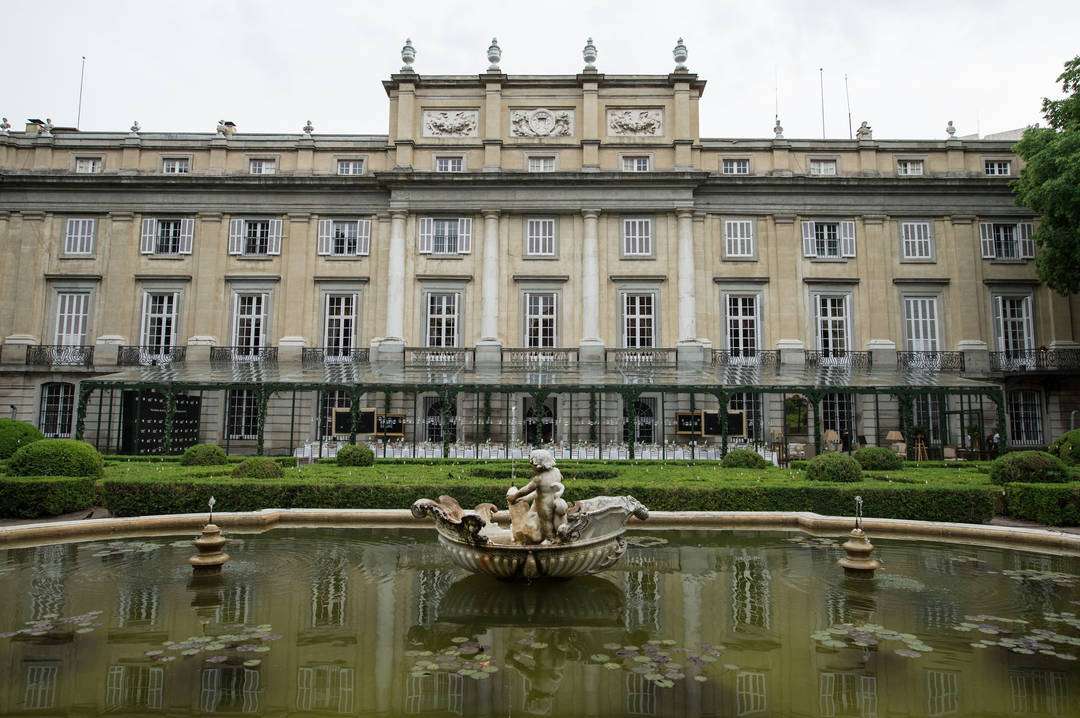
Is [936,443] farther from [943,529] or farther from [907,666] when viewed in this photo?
[907,666]

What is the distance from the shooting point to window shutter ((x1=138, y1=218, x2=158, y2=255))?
27284 millimetres

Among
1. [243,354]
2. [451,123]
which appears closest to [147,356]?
[243,354]

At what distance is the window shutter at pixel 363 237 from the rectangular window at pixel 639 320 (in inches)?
435

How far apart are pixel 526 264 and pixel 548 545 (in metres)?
21.5

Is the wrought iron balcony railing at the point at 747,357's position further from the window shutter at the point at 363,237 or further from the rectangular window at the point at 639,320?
the window shutter at the point at 363,237

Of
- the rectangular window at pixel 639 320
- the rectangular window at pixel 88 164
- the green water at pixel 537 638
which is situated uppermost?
the rectangular window at pixel 88 164

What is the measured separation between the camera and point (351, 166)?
28.2m

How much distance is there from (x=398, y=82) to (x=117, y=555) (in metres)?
24.5

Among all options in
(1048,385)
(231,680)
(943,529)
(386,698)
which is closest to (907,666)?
(386,698)

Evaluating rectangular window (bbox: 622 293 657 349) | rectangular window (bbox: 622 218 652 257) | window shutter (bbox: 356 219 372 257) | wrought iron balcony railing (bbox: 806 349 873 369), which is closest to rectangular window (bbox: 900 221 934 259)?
wrought iron balcony railing (bbox: 806 349 873 369)

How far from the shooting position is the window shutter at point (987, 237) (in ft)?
88.5

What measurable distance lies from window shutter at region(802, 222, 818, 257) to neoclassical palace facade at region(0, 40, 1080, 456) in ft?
0.31

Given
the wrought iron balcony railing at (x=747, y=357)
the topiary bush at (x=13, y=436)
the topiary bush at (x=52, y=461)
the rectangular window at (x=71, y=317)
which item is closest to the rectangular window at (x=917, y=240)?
the wrought iron balcony railing at (x=747, y=357)

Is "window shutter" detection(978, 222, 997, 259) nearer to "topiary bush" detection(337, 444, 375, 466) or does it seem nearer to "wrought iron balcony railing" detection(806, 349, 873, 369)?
"wrought iron balcony railing" detection(806, 349, 873, 369)
